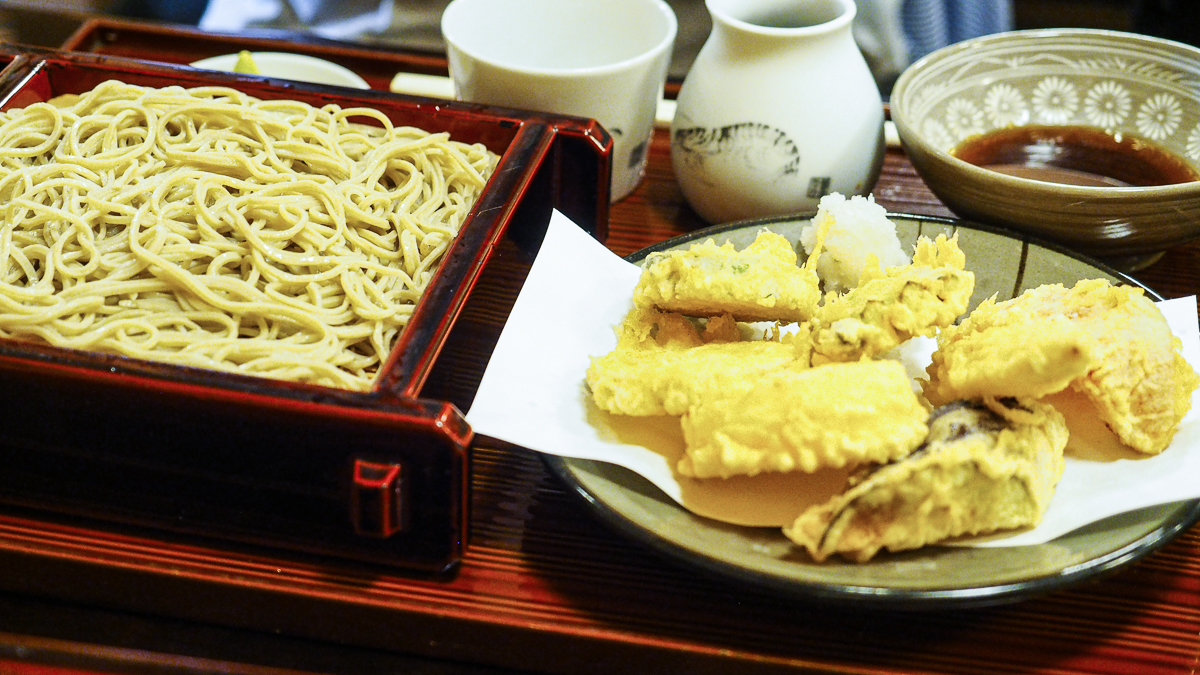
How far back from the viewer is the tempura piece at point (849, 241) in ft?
6.13

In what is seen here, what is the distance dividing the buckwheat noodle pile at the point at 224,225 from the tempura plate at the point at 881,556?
42cm

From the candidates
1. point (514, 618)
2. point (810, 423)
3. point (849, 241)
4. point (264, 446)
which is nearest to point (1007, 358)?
point (810, 423)

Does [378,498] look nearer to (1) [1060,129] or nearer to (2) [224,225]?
(2) [224,225]

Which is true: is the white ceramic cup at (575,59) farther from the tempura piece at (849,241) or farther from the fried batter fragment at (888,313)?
the fried batter fragment at (888,313)

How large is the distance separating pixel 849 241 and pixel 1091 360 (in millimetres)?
536

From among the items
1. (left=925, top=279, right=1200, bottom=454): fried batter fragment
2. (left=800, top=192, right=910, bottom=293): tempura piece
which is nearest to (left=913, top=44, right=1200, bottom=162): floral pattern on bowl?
(left=800, top=192, right=910, bottom=293): tempura piece

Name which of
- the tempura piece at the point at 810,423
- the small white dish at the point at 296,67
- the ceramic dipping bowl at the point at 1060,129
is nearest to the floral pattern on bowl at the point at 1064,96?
the ceramic dipping bowl at the point at 1060,129

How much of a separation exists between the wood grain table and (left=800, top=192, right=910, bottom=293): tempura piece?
0.68 metres

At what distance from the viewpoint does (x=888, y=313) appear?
146 centimetres

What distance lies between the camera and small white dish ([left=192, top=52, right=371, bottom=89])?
8.68 ft

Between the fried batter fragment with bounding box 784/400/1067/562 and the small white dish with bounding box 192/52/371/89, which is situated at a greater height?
the fried batter fragment with bounding box 784/400/1067/562

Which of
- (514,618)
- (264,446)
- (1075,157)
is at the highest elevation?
(264,446)

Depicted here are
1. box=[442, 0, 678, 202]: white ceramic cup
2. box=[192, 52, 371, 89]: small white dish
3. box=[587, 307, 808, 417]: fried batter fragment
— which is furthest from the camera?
box=[192, 52, 371, 89]: small white dish

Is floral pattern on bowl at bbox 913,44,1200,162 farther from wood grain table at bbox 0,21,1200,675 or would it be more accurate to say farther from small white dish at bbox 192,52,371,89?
small white dish at bbox 192,52,371,89
